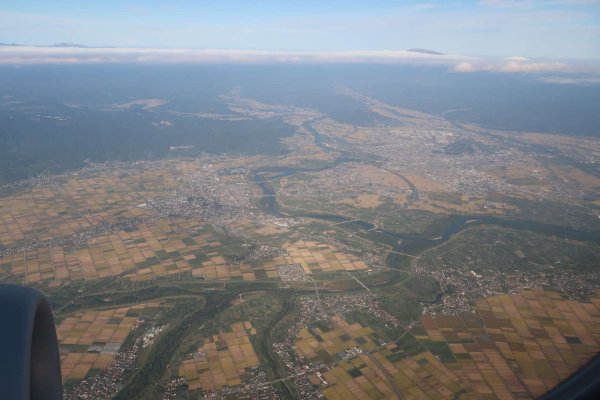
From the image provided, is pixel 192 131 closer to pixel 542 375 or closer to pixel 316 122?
pixel 316 122

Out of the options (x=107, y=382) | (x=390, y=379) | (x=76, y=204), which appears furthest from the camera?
(x=76, y=204)

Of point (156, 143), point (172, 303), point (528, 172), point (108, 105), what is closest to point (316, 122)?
point (156, 143)

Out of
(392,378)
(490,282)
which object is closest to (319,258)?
(490,282)

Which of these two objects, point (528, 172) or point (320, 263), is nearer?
point (320, 263)

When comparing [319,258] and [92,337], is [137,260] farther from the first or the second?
[319,258]

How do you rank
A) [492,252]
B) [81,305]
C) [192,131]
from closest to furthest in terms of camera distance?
[81,305] < [492,252] < [192,131]

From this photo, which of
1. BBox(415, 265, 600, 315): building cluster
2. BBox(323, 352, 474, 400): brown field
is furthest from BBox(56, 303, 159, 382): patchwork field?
BBox(415, 265, 600, 315): building cluster

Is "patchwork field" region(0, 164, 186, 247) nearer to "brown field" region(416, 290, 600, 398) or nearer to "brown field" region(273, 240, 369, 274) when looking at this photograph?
"brown field" region(273, 240, 369, 274)
